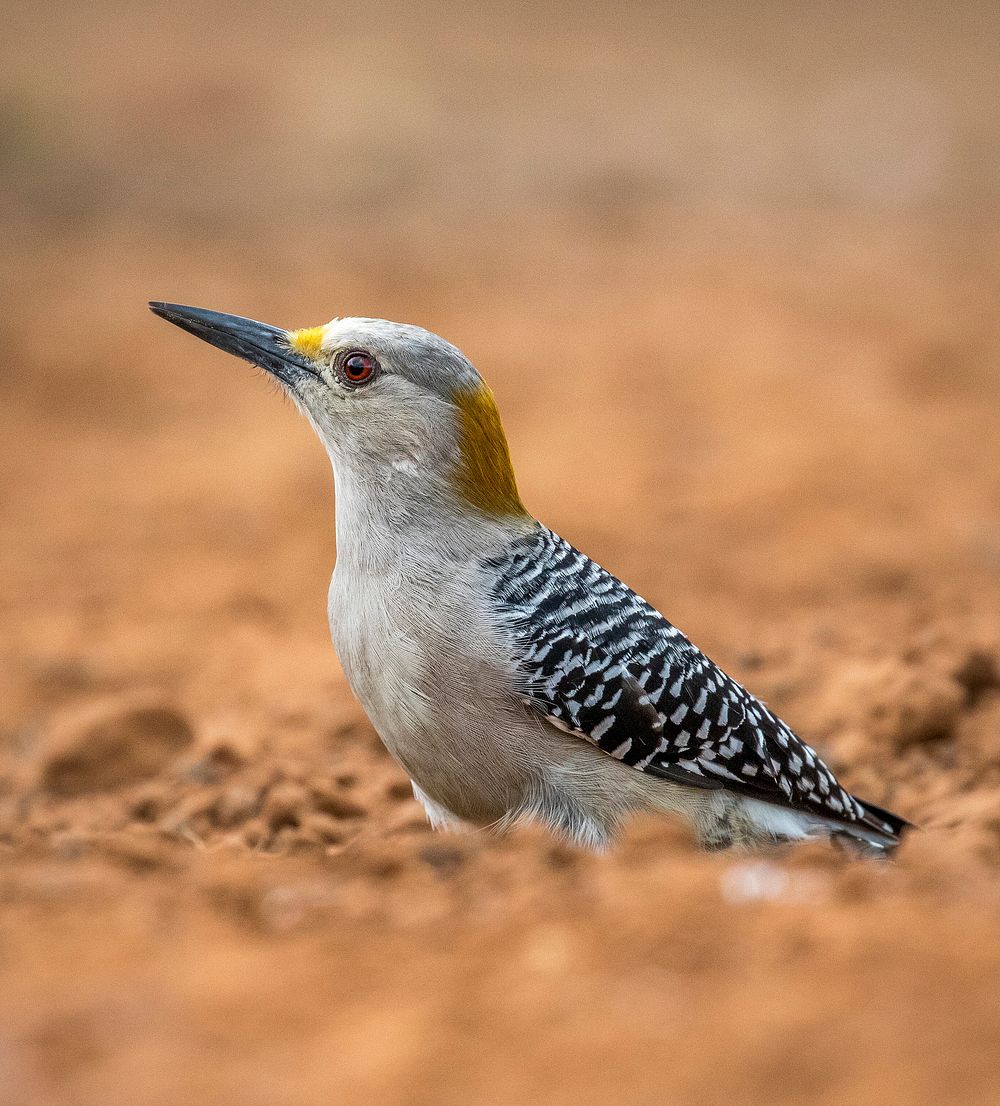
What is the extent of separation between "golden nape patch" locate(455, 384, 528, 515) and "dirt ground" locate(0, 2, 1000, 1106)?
52.7 inches

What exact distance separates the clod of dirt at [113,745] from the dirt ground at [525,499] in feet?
0.07

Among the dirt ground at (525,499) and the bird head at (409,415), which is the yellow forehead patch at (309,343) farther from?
the dirt ground at (525,499)

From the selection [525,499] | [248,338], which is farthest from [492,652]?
[525,499]

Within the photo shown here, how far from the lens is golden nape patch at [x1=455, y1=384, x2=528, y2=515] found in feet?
17.2

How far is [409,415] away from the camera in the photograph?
5238 millimetres

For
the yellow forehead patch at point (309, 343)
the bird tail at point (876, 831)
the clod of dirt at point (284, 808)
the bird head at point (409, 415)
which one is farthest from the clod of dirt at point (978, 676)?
the yellow forehead patch at point (309, 343)

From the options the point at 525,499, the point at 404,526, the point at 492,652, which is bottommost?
the point at 492,652

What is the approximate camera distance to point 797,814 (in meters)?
5.50

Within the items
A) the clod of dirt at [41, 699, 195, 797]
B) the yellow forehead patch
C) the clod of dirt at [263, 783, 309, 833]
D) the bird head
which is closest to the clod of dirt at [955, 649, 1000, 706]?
the bird head

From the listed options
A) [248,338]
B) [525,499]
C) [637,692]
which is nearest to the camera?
[637,692]

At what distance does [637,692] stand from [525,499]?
567 centimetres

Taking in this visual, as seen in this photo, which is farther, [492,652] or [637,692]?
[637,692]

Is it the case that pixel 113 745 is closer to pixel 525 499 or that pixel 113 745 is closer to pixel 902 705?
pixel 902 705

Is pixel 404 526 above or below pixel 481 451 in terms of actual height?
below
